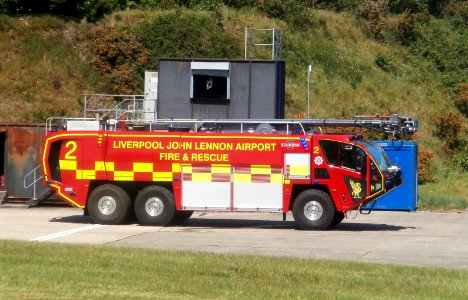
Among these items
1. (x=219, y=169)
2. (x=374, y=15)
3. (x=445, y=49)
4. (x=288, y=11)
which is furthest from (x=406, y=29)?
(x=219, y=169)

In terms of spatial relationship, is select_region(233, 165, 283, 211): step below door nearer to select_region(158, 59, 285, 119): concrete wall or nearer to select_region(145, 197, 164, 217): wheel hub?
select_region(145, 197, 164, 217): wheel hub

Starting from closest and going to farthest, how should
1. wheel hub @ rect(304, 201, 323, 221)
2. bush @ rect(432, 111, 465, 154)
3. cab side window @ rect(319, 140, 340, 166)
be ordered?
cab side window @ rect(319, 140, 340, 166) → wheel hub @ rect(304, 201, 323, 221) → bush @ rect(432, 111, 465, 154)

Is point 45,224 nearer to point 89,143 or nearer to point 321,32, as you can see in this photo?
point 89,143

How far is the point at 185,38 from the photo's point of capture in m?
46.2

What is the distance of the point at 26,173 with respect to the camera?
29953 mm

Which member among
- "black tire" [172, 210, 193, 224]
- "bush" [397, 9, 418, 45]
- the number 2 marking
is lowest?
"black tire" [172, 210, 193, 224]

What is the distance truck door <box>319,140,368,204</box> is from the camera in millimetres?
22875

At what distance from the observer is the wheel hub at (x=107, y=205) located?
23922 millimetres

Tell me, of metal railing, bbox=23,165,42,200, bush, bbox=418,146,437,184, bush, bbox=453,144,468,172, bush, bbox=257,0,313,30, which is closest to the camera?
metal railing, bbox=23,165,42,200

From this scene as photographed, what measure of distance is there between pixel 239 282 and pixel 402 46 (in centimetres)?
4235

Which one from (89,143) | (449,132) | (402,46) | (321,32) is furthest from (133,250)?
(402,46)

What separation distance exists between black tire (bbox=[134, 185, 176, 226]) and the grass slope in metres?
7.08

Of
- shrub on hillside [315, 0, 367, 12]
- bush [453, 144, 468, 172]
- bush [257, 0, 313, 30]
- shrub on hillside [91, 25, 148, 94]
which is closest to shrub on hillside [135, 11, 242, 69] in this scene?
shrub on hillside [91, 25, 148, 94]

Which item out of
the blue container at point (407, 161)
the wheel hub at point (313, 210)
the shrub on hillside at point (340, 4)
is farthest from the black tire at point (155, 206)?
the shrub on hillside at point (340, 4)
